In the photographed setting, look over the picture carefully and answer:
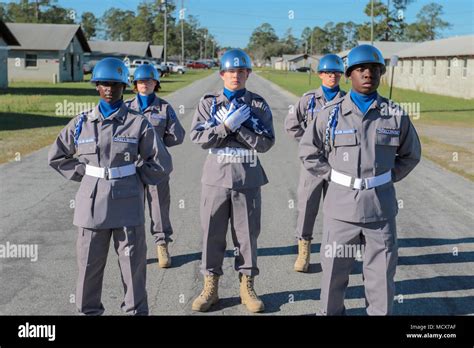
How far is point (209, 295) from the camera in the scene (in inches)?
208

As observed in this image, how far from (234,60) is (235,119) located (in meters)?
0.53

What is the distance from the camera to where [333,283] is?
4355mm

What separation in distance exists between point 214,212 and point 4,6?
119055mm

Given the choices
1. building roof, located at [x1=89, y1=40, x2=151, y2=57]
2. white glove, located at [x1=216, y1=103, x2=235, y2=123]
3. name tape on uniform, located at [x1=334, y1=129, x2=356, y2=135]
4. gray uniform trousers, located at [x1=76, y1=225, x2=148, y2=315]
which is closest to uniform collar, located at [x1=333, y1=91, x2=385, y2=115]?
name tape on uniform, located at [x1=334, y1=129, x2=356, y2=135]

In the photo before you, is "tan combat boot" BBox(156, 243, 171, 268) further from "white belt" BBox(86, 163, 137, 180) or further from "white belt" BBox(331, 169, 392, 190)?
"white belt" BBox(331, 169, 392, 190)

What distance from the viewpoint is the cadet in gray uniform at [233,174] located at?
5.03 m

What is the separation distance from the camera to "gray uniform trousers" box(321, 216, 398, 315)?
166 inches

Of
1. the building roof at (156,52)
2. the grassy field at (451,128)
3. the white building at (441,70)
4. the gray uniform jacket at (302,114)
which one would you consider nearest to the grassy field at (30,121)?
the grassy field at (451,128)

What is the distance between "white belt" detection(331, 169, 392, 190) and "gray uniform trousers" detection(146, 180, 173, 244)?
99.4 inches

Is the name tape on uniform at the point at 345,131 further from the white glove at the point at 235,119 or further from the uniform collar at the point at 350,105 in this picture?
the white glove at the point at 235,119

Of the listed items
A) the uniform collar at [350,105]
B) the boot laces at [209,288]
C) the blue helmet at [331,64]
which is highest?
the blue helmet at [331,64]

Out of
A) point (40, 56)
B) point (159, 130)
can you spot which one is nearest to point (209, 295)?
point (159, 130)
